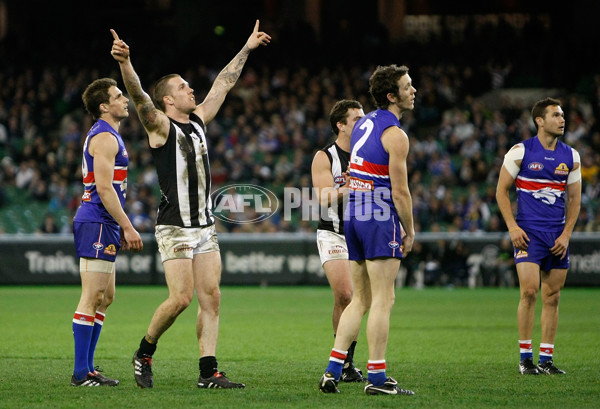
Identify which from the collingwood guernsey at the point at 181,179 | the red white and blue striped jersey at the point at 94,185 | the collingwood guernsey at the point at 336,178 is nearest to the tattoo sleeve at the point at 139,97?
the collingwood guernsey at the point at 181,179

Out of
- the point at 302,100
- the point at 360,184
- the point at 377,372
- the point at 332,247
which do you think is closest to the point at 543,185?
the point at 332,247

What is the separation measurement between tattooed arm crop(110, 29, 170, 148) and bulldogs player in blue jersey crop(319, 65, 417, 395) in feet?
5.13

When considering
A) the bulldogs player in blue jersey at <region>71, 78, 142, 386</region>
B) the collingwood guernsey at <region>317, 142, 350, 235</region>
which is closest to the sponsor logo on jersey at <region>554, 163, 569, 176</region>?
the collingwood guernsey at <region>317, 142, 350, 235</region>

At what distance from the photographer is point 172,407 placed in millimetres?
6668

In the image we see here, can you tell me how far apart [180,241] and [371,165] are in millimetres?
1668

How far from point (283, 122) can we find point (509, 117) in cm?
692

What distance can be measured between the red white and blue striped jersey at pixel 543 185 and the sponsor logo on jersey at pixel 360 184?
2257 mm

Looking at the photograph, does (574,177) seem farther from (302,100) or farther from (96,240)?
(302,100)

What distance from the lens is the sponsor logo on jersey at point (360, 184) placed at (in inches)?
291

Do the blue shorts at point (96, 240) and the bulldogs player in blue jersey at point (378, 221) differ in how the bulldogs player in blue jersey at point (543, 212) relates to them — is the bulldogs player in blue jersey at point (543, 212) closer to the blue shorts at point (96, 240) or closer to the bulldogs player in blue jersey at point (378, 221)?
the bulldogs player in blue jersey at point (378, 221)

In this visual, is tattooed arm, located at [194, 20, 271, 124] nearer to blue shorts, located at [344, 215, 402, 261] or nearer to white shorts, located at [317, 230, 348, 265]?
white shorts, located at [317, 230, 348, 265]

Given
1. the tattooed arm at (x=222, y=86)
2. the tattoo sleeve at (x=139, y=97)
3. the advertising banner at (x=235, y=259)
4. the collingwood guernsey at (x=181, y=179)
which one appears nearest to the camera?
the tattoo sleeve at (x=139, y=97)

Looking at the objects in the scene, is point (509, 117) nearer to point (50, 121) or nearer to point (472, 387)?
point (50, 121)

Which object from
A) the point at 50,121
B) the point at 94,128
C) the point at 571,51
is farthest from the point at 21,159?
the point at 94,128
